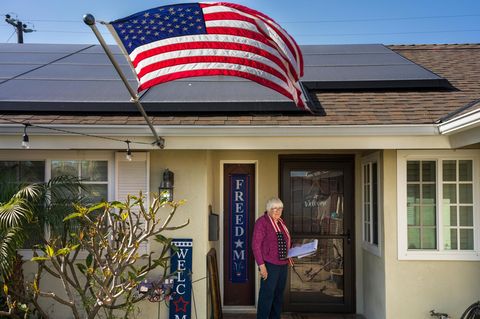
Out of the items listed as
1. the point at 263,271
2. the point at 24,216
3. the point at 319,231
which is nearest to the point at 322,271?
the point at 319,231

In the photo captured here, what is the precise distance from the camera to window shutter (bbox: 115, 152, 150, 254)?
20.4 ft

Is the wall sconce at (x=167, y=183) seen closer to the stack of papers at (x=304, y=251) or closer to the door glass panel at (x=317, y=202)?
the stack of papers at (x=304, y=251)

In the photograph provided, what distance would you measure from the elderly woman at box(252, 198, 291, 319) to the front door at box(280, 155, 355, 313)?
1.26 metres

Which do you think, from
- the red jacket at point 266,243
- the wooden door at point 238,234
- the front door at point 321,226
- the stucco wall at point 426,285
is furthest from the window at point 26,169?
the stucco wall at point 426,285

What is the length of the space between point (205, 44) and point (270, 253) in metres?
→ 2.80

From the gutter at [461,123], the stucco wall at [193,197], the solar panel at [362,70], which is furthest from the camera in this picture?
the solar panel at [362,70]

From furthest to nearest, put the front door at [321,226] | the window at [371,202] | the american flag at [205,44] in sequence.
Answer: the front door at [321,226], the window at [371,202], the american flag at [205,44]

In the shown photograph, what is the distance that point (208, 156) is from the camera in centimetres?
659

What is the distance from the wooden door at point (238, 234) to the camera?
757 centimetres

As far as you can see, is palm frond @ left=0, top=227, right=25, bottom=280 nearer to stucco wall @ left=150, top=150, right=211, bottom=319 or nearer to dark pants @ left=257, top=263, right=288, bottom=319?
stucco wall @ left=150, top=150, right=211, bottom=319

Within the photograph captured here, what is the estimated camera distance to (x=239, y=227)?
25.0 feet

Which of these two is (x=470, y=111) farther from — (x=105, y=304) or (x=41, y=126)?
(x=41, y=126)

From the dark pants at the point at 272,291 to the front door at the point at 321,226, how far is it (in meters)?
1.13

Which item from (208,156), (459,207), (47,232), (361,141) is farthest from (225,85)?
(459,207)
